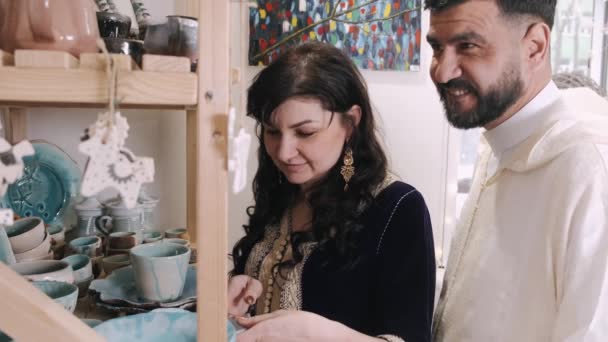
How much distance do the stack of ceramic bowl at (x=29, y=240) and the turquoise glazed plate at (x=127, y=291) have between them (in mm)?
137

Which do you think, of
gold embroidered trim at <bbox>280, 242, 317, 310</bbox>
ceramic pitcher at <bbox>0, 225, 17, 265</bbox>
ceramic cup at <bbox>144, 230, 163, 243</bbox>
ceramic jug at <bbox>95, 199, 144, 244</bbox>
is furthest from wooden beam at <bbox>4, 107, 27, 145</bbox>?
gold embroidered trim at <bbox>280, 242, 317, 310</bbox>

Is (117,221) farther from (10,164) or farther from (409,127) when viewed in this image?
(409,127)

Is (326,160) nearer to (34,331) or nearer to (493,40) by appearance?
(493,40)

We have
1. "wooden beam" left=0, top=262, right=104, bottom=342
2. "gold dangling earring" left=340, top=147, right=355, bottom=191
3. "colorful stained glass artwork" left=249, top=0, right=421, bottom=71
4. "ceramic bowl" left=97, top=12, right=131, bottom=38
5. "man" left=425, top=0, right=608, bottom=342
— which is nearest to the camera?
"wooden beam" left=0, top=262, right=104, bottom=342

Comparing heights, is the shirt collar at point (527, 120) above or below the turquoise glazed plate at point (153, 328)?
above

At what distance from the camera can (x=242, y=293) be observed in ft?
3.27

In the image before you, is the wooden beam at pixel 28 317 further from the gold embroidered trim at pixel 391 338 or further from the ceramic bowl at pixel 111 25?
the gold embroidered trim at pixel 391 338

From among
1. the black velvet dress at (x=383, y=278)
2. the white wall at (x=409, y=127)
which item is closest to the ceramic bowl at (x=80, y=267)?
the black velvet dress at (x=383, y=278)

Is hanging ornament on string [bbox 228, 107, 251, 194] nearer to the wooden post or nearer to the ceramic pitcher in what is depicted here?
the wooden post

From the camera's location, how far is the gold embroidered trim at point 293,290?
94 cm

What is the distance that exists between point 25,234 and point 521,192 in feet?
3.13

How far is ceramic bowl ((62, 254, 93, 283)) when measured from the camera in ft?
2.76

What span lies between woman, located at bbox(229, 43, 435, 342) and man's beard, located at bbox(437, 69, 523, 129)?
0.61 feet

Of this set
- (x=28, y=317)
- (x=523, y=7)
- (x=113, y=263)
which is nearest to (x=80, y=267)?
(x=113, y=263)
